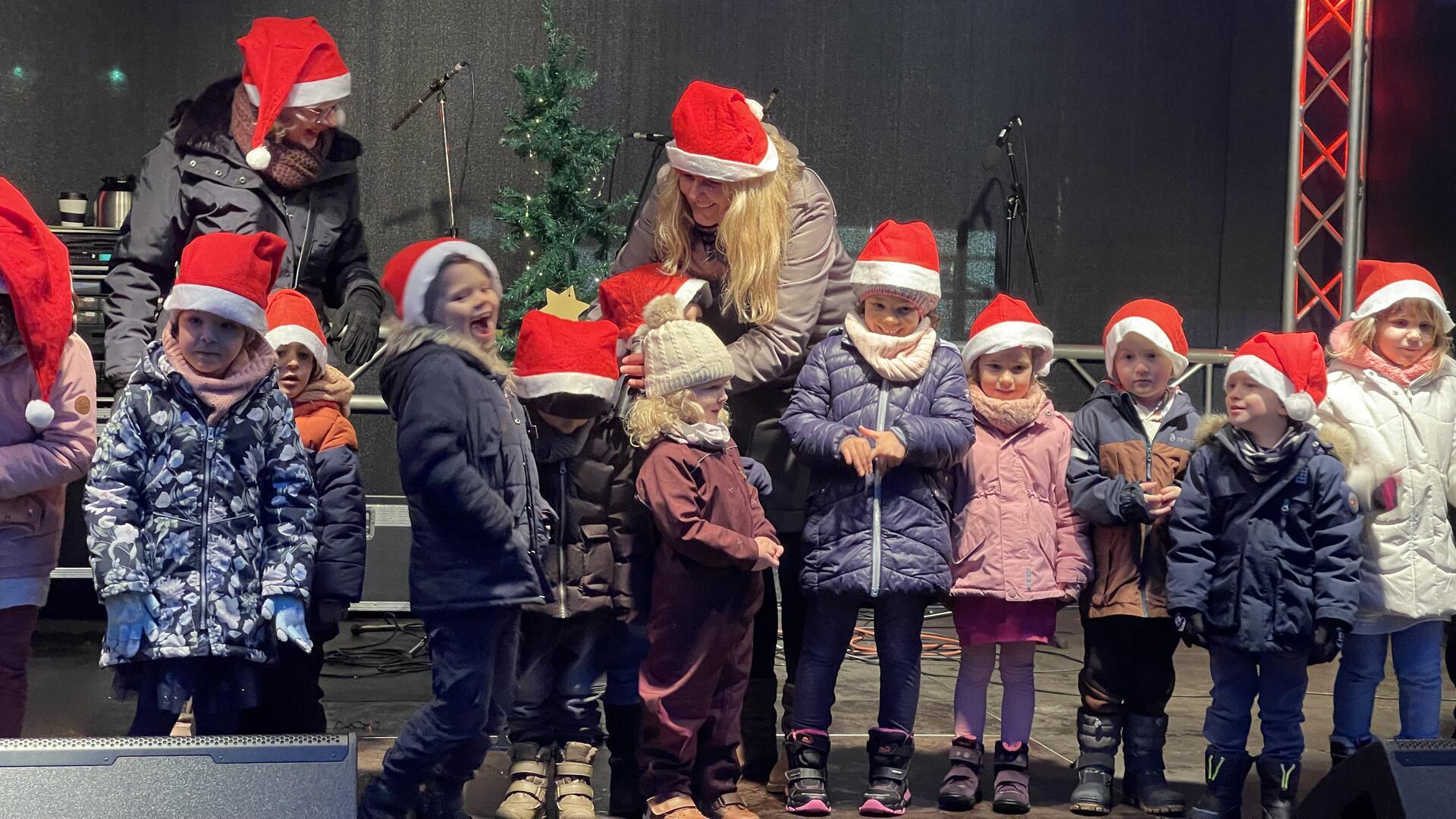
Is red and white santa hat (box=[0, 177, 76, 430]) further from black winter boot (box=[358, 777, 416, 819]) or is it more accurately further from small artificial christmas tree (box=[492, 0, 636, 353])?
small artificial christmas tree (box=[492, 0, 636, 353])

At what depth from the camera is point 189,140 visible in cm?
359

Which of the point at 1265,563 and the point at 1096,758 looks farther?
the point at 1096,758

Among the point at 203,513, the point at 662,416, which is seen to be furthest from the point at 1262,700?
the point at 203,513

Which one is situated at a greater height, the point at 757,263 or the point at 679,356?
the point at 757,263

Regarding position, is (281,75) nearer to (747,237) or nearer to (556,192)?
(747,237)

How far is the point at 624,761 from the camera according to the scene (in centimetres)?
370

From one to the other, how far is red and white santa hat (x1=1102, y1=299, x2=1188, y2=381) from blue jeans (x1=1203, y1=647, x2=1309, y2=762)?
80 centimetres

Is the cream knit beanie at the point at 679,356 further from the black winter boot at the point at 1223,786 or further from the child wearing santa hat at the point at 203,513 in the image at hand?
the black winter boot at the point at 1223,786

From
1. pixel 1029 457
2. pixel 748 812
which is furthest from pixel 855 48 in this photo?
pixel 748 812

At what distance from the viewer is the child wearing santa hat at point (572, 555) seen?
3.52m

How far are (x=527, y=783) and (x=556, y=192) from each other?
4.02m

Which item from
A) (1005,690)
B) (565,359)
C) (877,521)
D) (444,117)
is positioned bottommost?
(1005,690)

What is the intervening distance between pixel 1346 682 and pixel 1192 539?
2.35 ft

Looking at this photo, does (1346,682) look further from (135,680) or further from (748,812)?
(135,680)
